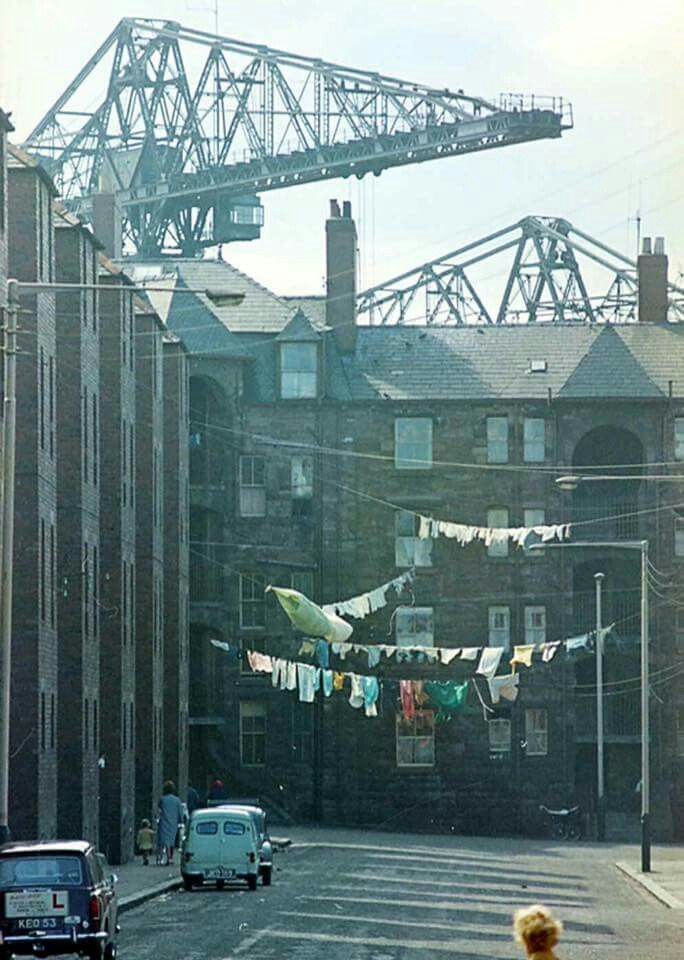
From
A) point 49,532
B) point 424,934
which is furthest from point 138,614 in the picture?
point 424,934

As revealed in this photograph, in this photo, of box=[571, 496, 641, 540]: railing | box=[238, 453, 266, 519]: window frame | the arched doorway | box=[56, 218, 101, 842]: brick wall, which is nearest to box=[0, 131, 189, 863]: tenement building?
box=[56, 218, 101, 842]: brick wall

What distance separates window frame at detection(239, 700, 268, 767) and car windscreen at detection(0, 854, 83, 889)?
54037 millimetres

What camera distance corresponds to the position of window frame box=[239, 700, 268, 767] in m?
84.1

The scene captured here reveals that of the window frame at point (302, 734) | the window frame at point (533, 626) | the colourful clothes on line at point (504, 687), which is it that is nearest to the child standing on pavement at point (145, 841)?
the window frame at point (302, 734)

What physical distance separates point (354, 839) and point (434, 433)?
17290 millimetres

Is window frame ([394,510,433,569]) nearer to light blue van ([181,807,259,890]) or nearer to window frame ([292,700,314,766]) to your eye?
window frame ([292,700,314,766])

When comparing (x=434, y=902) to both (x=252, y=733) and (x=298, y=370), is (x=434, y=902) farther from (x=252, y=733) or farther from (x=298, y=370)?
(x=298, y=370)

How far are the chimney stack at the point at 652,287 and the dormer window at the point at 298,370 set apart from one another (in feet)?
42.8

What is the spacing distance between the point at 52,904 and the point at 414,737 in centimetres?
5532

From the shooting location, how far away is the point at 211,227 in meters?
116

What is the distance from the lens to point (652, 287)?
90.8 metres

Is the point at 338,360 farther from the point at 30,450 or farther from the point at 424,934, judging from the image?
the point at 424,934

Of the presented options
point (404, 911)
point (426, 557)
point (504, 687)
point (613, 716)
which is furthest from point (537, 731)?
point (404, 911)

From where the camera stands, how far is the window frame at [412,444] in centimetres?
8638
